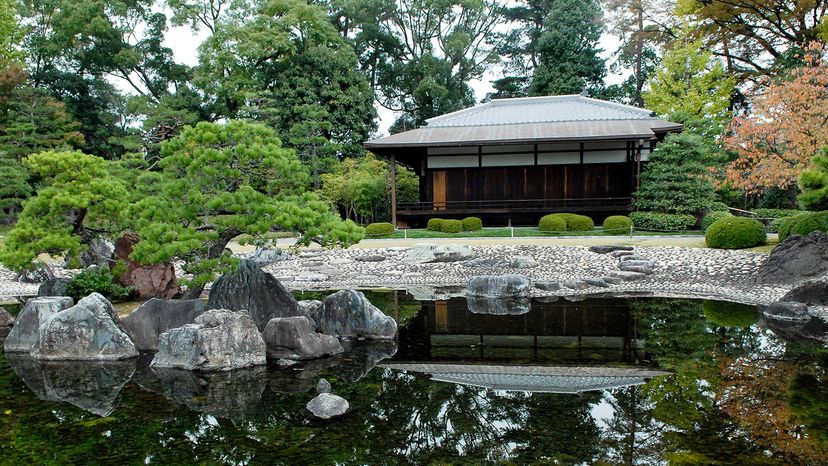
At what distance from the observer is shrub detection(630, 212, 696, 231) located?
1805cm

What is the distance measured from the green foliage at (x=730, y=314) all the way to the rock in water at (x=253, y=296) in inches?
266

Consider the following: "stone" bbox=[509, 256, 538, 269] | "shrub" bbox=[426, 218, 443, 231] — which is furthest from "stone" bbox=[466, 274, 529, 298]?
"shrub" bbox=[426, 218, 443, 231]

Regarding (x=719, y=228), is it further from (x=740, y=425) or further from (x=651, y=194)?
(x=740, y=425)

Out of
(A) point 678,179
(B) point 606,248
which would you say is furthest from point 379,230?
(A) point 678,179

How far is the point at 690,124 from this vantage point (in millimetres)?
22719

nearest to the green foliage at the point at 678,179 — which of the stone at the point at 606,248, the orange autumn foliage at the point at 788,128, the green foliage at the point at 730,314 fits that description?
the orange autumn foliage at the point at 788,128

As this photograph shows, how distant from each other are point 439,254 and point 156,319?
8269mm

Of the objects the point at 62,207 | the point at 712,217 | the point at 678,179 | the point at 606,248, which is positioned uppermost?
the point at 678,179

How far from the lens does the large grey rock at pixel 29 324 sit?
313 inches

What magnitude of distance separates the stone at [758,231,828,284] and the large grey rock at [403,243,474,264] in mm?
6767

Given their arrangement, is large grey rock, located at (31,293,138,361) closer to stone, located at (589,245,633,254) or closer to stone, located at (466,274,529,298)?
stone, located at (466,274,529,298)


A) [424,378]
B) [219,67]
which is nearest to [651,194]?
[424,378]

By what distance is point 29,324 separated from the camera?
8.08m

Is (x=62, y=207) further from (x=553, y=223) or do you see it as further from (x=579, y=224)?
(x=579, y=224)
